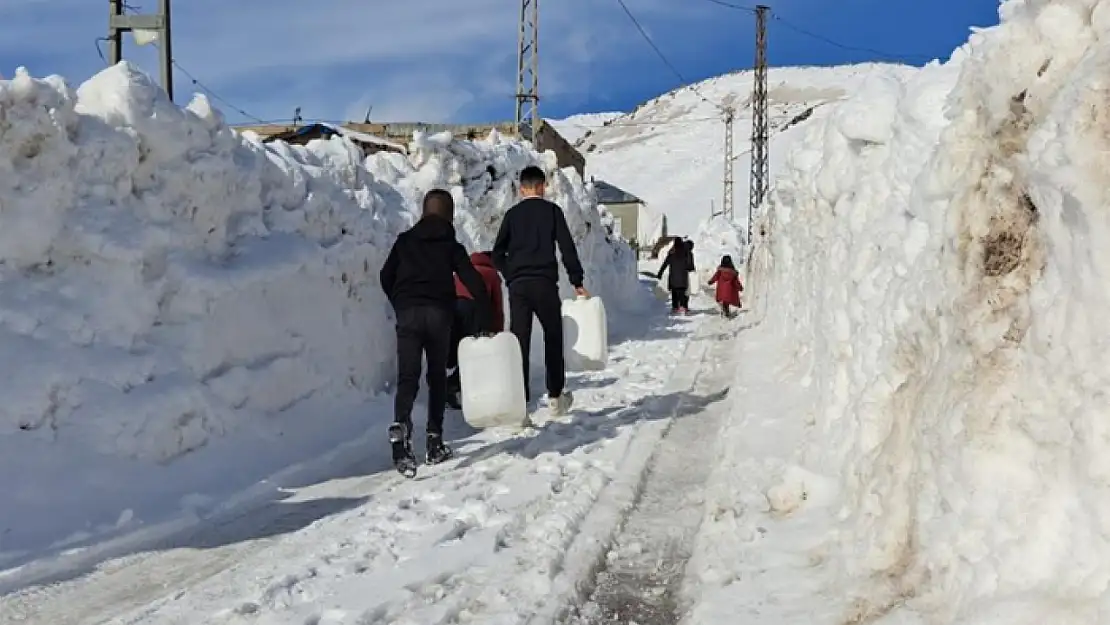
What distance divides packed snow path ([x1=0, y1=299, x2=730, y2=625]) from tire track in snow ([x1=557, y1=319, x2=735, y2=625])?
0.07 m

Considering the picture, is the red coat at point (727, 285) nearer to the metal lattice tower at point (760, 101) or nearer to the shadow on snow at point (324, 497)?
the shadow on snow at point (324, 497)

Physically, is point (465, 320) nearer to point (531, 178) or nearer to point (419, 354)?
point (531, 178)

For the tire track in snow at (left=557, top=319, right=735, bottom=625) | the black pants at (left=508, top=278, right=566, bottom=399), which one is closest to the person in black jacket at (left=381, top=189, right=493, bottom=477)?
the black pants at (left=508, top=278, right=566, bottom=399)

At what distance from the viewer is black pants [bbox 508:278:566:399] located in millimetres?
6641

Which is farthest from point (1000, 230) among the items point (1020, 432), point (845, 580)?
point (845, 580)

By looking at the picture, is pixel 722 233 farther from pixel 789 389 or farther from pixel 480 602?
pixel 480 602

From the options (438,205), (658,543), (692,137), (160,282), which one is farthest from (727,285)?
(692,137)

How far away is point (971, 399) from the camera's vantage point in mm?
2598

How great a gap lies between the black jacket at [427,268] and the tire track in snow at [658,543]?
1.56m

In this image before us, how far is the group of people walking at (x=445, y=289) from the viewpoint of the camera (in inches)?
223

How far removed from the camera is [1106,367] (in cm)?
206

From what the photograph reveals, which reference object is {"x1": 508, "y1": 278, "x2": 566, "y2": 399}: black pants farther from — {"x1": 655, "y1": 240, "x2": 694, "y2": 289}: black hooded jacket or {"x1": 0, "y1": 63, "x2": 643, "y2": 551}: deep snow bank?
{"x1": 655, "y1": 240, "x2": 694, "y2": 289}: black hooded jacket

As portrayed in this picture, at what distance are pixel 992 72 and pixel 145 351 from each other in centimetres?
460

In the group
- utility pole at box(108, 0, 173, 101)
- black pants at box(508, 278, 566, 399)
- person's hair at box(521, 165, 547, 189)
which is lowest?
black pants at box(508, 278, 566, 399)
